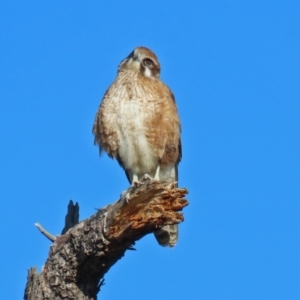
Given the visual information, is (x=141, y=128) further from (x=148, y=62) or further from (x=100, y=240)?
(x=100, y=240)

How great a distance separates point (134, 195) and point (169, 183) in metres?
0.29

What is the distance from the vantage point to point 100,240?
5.45 metres

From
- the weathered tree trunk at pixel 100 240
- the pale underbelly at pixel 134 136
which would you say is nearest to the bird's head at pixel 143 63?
the pale underbelly at pixel 134 136

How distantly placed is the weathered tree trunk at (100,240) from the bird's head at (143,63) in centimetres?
267

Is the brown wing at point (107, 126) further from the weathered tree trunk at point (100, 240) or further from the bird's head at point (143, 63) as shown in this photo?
the weathered tree trunk at point (100, 240)

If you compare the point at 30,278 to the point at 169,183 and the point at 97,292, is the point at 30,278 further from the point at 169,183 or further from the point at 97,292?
the point at 169,183

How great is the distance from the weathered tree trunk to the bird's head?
2.67 meters

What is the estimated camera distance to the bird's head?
8070 mm

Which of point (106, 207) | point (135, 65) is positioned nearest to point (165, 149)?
point (135, 65)

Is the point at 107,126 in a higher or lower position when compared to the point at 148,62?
lower

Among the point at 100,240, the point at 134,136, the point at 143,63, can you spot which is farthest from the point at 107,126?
the point at 100,240

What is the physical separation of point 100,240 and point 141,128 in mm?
2218

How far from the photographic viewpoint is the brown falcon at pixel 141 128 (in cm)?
748

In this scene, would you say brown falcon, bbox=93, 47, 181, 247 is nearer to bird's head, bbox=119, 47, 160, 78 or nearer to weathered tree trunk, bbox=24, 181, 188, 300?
bird's head, bbox=119, 47, 160, 78
